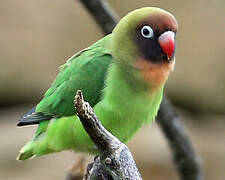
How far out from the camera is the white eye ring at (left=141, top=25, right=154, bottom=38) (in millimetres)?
1996

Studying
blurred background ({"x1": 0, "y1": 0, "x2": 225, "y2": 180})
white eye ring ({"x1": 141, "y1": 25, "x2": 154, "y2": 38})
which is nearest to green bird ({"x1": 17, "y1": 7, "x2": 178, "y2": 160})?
white eye ring ({"x1": 141, "y1": 25, "x2": 154, "y2": 38})

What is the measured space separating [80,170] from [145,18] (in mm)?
622

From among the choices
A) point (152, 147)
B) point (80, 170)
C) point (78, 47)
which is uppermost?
point (80, 170)

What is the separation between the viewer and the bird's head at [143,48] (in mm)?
2000

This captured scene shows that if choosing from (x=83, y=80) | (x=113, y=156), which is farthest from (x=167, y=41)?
(x=113, y=156)

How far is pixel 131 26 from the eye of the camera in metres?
2.06

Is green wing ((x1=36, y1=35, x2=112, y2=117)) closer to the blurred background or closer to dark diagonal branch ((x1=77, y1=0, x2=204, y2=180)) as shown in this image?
dark diagonal branch ((x1=77, y1=0, x2=204, y2=180))

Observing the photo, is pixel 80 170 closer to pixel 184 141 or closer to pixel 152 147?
pixel 184 141

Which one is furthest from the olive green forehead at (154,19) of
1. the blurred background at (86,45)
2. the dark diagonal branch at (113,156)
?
the blurred background at (86,45)

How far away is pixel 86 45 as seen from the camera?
4516 millimetres

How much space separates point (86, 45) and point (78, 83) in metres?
2.41

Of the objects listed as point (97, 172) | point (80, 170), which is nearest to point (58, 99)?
point (80, 170)

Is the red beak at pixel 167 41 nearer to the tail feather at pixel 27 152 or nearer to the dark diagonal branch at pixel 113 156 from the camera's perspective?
the dark diagonal branch at pixel 113 156

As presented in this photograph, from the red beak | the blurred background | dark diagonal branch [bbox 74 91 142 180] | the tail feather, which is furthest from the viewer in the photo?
the blurred background
